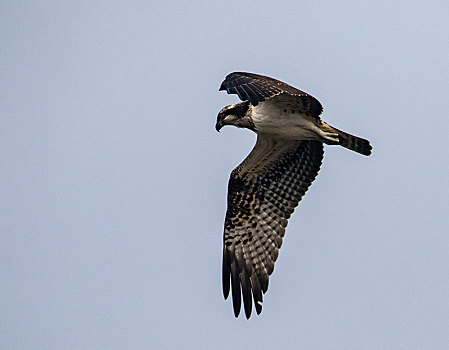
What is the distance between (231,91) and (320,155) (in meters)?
3.09

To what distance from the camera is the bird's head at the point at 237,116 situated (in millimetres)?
13484

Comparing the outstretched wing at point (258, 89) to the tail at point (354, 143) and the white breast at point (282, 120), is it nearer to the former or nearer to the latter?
the white breast at point (282, 120)

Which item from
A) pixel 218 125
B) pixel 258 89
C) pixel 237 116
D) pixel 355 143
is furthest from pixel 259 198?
pixel 258 89

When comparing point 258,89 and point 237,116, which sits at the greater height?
point 237,116

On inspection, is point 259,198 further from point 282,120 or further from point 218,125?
point 282,120

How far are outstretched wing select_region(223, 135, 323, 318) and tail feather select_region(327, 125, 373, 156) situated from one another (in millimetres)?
776

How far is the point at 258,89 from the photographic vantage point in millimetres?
11625

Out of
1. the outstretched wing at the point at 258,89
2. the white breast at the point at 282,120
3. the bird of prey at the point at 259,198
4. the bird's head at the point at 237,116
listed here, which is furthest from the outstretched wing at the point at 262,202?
the outstretched wing at the point at 258,89

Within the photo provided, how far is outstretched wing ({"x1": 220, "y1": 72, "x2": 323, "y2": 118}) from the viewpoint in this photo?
448 inches

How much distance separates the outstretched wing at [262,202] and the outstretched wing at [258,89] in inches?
54.1

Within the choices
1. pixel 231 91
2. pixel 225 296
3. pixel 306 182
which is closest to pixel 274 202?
pixel 306 182

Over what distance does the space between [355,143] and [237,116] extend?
1619mm

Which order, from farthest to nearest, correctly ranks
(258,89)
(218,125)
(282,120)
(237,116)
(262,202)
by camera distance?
(262,202) → (218,125) → (237,116) → (282,120) → (258,89)

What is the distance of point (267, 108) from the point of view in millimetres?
13086
